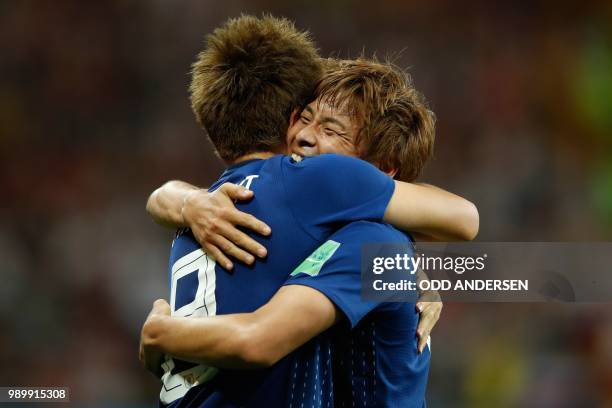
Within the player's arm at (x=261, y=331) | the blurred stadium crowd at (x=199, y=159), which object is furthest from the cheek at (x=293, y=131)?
the blurred stadium crowd at (x=199, y=159)

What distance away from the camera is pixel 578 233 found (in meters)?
5.80

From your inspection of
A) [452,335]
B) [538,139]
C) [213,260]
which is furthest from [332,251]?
[538,139]

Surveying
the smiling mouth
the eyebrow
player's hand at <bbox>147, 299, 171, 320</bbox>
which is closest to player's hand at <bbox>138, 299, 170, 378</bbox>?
player's hand at <bbox>147, 299, 171, 320</bbox>

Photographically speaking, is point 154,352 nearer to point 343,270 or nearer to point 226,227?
point 226,227

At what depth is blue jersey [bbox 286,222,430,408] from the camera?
1.79 m

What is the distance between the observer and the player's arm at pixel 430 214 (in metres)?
1.97

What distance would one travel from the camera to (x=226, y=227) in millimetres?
1904

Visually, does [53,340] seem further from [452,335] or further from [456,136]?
[456,136]

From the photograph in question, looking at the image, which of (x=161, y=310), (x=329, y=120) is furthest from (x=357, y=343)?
(x=329, y=120)

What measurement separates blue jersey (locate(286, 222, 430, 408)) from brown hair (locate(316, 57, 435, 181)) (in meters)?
0.34

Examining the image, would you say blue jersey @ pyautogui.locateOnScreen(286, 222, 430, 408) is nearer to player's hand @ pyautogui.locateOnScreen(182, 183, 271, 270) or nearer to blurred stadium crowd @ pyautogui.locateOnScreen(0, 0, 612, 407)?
player's hand @ pyautogui.locateOnScreen(182, 183, 271, 270)

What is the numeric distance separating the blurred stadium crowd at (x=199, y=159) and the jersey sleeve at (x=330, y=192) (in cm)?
364

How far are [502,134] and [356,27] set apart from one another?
1452mm

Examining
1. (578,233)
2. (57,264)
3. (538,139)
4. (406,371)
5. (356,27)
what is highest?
(356,27)
